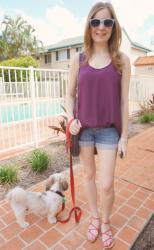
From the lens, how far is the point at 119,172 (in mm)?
3260

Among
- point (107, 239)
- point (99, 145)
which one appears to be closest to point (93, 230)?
point (107, 239)

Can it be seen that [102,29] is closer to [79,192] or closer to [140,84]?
[79,192]

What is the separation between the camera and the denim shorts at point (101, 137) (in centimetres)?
163

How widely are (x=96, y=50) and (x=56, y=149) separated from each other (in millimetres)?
2973

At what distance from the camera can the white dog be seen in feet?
6.44

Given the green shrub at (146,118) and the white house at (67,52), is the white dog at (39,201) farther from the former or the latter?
the white house at (67,52)

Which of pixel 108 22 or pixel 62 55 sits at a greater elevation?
pixel 62 55

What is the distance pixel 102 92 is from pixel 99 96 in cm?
4

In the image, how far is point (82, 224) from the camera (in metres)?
2.13

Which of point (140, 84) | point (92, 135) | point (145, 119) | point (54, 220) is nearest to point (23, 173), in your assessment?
point (54, 220)

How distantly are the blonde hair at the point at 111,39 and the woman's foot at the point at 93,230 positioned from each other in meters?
1.36

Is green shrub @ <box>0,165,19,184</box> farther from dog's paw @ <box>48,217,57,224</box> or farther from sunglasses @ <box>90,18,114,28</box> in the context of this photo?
sunglasses @ <box>90,18,114,28</box>

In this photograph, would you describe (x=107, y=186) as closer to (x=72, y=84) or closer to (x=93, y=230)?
(x=93, y=230)

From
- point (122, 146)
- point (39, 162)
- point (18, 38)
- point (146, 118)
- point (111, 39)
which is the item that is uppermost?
point (18, 38)
